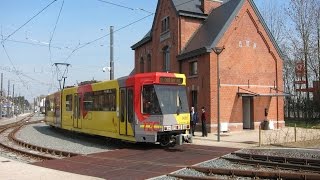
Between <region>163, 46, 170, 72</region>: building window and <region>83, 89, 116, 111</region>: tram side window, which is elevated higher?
<region>163, 46, 170, 72</region>: building window

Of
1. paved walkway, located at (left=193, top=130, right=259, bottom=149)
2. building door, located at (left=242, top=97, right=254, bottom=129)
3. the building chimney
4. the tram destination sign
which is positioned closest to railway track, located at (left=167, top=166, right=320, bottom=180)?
the tram destination sign

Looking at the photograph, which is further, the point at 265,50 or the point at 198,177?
the point at 265,50

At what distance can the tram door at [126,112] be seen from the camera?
62.4 feet

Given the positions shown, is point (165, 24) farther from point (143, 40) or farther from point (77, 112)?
point (77, 112)

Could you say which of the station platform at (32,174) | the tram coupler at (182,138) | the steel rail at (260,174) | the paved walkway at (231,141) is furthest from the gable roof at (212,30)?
the station platform at (32,174)

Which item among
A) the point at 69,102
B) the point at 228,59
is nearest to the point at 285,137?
the point at 228,59

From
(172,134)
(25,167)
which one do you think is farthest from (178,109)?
(25,167)

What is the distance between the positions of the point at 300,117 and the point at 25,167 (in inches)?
1533

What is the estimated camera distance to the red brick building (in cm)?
2914

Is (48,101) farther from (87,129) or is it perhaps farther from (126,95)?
(126,95)

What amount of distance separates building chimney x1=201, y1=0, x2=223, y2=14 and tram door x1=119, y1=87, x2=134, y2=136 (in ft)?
53.8

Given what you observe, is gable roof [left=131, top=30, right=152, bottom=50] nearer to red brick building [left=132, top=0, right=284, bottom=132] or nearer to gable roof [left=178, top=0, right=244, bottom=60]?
red brick building [left=132, top=0, right=284, bottom=132]

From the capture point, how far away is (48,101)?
124 feet

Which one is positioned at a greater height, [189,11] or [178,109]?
[189,11]
